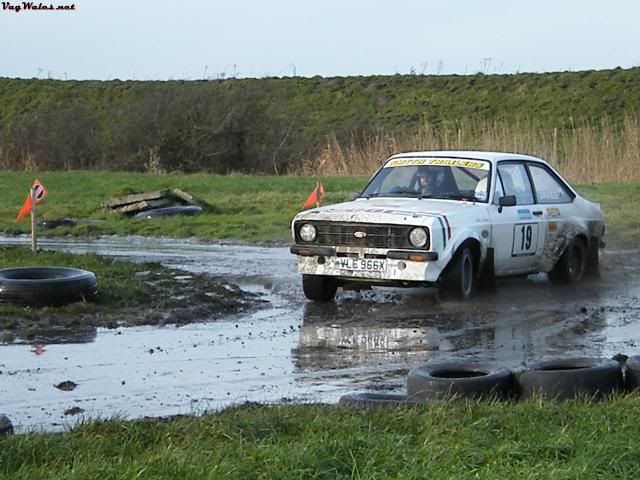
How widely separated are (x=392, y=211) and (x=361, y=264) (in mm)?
603

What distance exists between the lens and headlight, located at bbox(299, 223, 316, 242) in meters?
12.8

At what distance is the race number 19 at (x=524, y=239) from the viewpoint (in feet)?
44.7

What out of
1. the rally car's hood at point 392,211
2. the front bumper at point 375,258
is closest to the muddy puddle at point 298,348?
the front bumper at point 375,258

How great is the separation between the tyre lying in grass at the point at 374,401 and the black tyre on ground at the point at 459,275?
5.31 m

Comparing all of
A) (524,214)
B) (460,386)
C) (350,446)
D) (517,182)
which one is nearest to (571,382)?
(460,386)

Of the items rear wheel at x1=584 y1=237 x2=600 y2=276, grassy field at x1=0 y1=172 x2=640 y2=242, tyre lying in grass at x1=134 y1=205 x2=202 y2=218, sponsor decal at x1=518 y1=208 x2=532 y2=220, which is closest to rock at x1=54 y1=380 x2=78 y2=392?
sponsor decal at x1=518 y1=208 x2=532 y2=220

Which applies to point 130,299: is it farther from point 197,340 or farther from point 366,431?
point 366,431

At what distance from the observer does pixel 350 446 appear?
5.82 m

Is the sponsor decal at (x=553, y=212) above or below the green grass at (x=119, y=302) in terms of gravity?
above

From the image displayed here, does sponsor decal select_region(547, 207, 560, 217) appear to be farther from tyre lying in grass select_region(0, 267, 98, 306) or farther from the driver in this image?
tyre lying in grass select_region(0, 267, 98, 306)

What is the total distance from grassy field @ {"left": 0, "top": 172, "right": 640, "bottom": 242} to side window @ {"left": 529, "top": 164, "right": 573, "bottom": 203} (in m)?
4.97

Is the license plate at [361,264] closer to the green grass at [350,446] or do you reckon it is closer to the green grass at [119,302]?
the green grass at [119,302]

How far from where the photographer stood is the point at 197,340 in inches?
416

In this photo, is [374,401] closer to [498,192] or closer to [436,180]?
[436,180]
